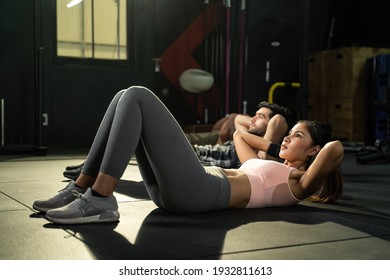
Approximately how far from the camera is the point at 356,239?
5.33 ft

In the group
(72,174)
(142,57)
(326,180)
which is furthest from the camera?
(142,57)

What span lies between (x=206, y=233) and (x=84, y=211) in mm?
411

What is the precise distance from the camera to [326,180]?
2.22 metres

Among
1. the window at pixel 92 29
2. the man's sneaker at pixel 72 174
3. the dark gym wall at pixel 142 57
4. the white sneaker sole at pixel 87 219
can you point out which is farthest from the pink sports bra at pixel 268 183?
the window at pixel 92 29

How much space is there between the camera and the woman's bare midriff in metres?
1.93

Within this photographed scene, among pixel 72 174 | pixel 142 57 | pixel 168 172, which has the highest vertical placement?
pixel 142 57

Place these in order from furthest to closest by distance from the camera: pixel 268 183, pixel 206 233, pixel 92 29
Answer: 1. pixel 92 29
2. pixel 268 183
3. pixel 206 233

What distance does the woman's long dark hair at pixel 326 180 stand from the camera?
2.11 metres

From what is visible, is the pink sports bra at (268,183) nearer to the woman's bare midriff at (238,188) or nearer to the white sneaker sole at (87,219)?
the woman's bare midriff at (238,188)

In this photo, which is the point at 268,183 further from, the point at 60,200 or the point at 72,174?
the point at 72,174

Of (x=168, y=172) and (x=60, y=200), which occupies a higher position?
(x=168, y=172)

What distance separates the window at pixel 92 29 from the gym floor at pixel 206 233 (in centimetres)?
378

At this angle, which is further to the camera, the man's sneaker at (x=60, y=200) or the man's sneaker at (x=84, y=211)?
the man's sneaker at (x=60, y=200)

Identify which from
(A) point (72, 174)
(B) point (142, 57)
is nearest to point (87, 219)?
(A) point (72, 174)
